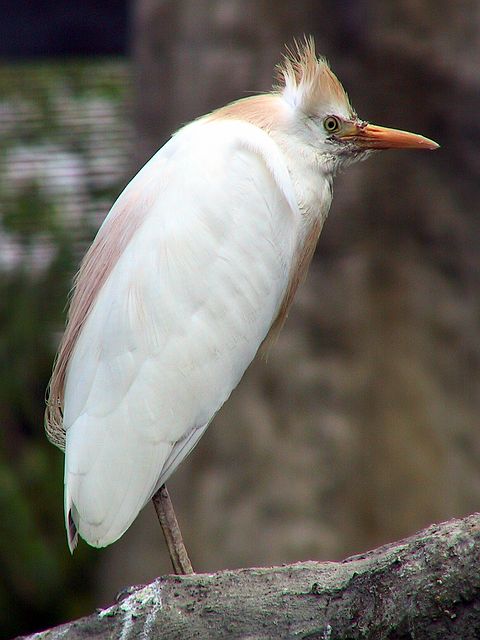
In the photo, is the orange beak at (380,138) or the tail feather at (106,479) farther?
the orange beak at (380,138)

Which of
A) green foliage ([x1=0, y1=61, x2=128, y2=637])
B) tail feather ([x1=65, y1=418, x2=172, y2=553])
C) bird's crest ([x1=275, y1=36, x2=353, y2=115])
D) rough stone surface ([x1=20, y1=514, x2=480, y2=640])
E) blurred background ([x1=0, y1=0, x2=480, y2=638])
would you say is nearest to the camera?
rough stone surface ([x1=20, y1=514, x2=480, y2=640])

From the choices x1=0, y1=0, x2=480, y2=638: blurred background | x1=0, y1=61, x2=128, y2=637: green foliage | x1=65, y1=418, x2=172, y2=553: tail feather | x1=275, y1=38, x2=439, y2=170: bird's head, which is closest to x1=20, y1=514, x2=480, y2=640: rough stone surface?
x1=65, y1=418, x2=172, y2=553: tail feather

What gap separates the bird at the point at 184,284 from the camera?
2248mm

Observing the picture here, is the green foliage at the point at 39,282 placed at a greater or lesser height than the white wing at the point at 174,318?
lesser

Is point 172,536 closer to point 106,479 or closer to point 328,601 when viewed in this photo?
point 106,479

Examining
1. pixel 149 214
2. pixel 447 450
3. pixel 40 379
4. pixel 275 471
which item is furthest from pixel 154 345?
pixel 40 379

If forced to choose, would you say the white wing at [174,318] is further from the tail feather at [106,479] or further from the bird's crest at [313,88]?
the bird's crest at [313,88]

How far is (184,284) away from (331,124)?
47cm

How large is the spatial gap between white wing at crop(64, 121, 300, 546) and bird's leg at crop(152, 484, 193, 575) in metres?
0.10

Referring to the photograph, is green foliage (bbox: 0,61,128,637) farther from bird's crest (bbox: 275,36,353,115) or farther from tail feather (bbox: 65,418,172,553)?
tail feather (bbox: 65,418,172,553)

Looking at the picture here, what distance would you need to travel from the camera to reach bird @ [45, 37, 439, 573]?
2.25 m

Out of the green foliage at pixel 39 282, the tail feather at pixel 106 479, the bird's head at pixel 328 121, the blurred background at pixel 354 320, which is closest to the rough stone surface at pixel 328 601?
the tail feather at pixel 106 479

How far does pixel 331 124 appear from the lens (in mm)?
2416

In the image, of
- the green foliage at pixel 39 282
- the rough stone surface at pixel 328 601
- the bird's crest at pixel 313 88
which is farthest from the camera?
the green foliage at pixel 39 282
